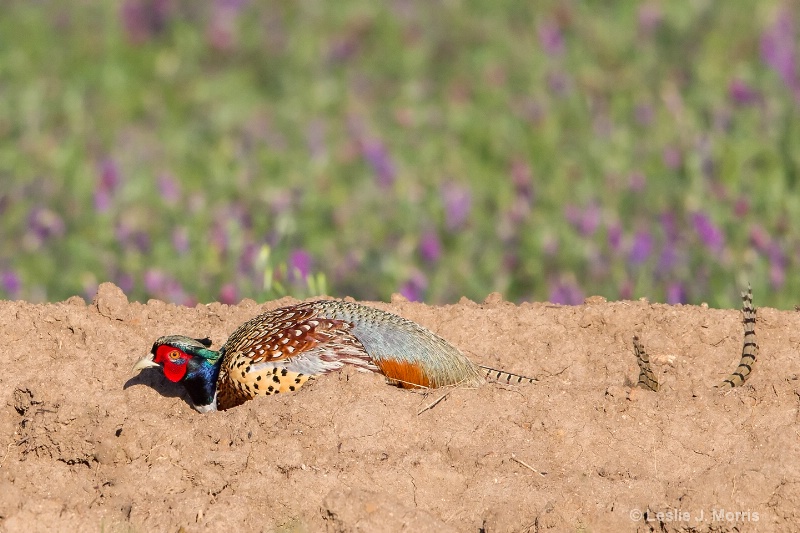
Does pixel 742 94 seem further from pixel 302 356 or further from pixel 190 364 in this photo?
pixel 190 364

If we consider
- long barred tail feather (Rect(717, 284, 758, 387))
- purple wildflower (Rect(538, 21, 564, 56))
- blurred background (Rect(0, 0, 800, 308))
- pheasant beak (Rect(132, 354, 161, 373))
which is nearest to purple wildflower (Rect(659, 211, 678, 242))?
blurred background (Rect(0, 0, 800, 308))

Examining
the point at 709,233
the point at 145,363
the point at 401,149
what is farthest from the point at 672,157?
the point at 145,363

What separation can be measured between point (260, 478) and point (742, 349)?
2.29m

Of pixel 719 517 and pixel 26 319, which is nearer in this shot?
pixel 719 517

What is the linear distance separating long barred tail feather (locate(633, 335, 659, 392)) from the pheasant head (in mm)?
1799

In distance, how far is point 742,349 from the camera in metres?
6.34

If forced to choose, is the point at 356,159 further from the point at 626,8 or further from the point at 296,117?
the point at 626,8

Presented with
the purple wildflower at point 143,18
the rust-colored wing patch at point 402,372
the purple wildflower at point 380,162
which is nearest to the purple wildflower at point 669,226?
the purple wildflower at point 380,162

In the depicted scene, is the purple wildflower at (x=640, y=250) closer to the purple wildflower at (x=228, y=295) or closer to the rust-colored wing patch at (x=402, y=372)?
the purple wildflower at (x=228, y=295)

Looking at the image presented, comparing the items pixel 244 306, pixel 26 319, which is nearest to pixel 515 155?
pixel 244 306

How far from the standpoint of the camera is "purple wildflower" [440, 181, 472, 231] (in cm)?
1005

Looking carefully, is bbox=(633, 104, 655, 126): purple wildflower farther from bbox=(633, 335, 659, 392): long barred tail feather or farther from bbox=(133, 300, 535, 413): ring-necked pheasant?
bbox=(133, 300, 535, 413): ring-necked pheasant

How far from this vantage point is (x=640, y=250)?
352 inches

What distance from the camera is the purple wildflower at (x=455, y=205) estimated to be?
10.0 meters
